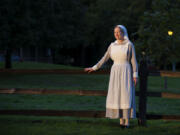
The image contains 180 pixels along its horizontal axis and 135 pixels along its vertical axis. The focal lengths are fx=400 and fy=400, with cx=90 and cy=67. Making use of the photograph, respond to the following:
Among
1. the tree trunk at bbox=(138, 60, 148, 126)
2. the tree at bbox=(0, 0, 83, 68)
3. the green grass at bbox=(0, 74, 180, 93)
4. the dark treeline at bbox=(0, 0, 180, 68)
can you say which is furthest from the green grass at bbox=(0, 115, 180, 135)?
the tree at bbox=(0, 0, 83, 68)

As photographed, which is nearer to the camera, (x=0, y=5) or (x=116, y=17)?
(x=0, y=5)

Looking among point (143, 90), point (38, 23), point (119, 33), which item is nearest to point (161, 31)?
point (38, 23)

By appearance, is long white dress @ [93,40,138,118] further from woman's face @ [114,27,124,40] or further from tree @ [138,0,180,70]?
tree @ [138,0,180,70]

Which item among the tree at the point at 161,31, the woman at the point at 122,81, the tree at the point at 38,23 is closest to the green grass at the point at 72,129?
the woman at the point at 122,81

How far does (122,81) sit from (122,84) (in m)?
0.06

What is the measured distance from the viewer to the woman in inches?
302

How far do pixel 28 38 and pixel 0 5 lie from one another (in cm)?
277

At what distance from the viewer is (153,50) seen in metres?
23.0

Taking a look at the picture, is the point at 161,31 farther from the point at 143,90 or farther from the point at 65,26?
the point at 143,90

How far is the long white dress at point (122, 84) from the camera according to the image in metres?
7.66

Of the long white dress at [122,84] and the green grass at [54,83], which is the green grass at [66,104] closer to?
the green grass at [54,83]

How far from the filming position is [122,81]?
7691 mm

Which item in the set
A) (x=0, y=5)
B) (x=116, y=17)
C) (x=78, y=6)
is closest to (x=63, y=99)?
(x=0, y=5)

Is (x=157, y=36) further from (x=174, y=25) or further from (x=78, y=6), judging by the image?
(x=78, y=6)
